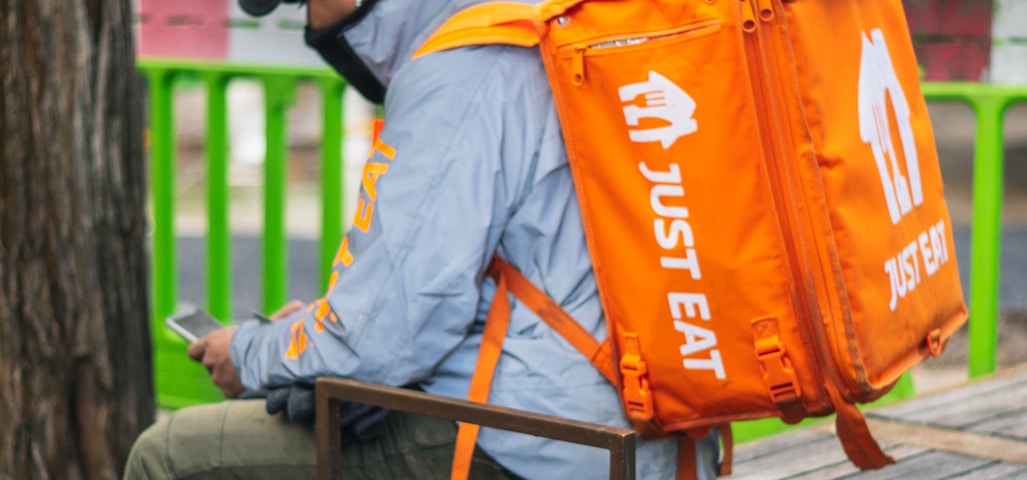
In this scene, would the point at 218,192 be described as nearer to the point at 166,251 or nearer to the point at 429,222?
the point at 166,251

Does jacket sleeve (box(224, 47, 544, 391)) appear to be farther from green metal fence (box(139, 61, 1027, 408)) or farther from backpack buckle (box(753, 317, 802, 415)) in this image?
green metal fence (box(139, 61, 1027, 408))

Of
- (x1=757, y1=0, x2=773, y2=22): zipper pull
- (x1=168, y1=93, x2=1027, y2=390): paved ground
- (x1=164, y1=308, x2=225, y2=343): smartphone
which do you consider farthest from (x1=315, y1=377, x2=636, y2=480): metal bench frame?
(x1=168, y1=93, x2=1027, y2=390): paved ground

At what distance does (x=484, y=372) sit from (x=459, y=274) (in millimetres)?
167

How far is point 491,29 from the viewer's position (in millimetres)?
1979

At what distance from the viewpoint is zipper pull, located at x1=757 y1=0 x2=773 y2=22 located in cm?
174

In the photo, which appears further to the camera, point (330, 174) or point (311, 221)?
point (311, 221)

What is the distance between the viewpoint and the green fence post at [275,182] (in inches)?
178

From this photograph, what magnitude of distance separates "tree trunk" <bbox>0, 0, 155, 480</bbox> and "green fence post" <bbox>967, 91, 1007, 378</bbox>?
7.52ft

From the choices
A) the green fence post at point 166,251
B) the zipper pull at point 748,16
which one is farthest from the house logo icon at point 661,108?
the green fence post at point 166,251

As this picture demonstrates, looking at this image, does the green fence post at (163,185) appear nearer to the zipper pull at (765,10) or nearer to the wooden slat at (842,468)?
the wooden slat at (842,468)

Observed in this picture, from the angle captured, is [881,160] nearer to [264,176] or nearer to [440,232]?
[440,232]

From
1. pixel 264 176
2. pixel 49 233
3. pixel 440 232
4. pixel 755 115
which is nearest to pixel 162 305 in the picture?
pixel 264 176

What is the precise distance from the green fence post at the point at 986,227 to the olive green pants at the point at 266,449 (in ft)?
7.59

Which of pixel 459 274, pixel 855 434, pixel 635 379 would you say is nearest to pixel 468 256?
pixel 459 274
